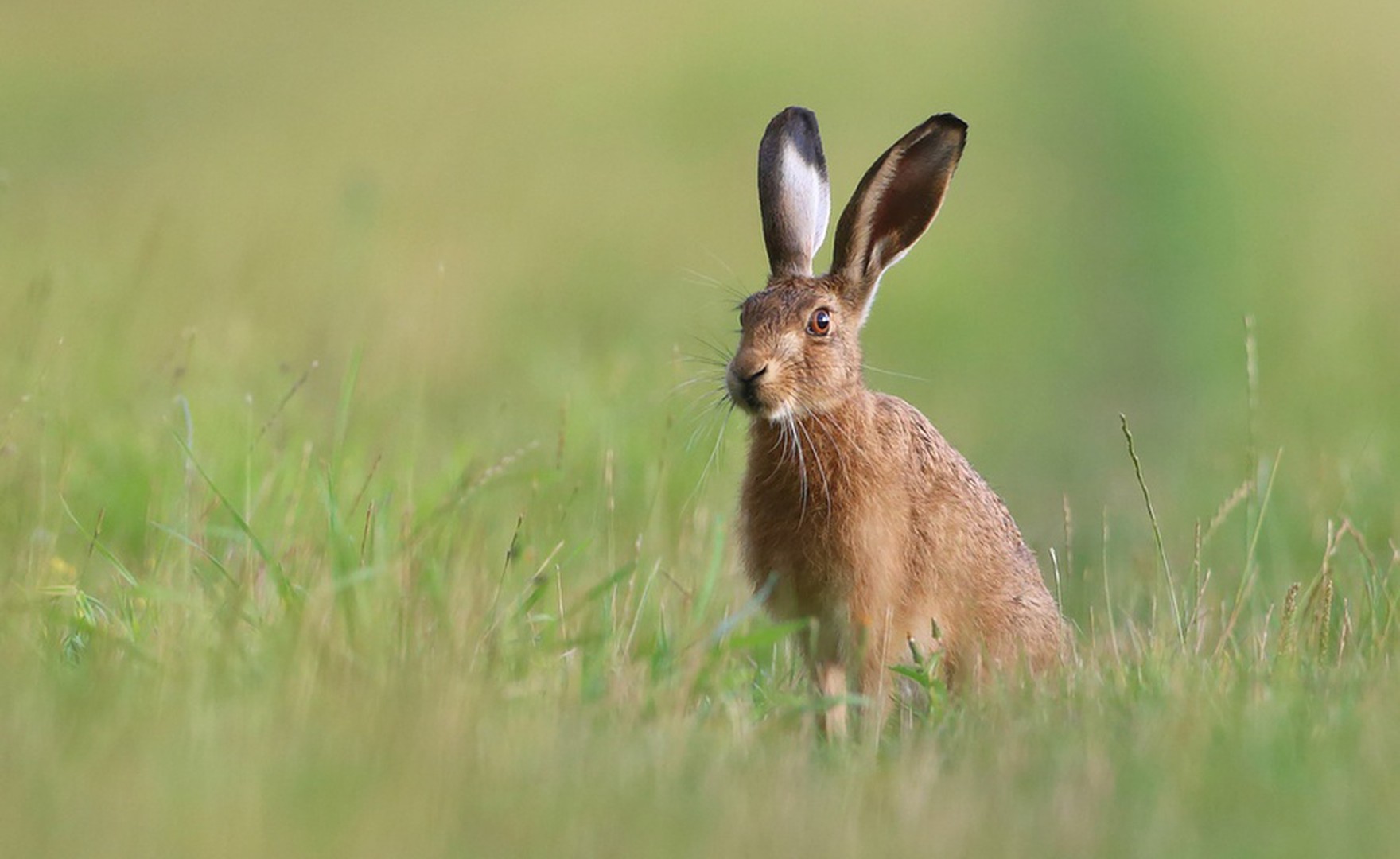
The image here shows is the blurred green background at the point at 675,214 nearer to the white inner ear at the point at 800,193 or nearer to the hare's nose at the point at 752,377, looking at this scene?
the white inner ear at the point at 800,193

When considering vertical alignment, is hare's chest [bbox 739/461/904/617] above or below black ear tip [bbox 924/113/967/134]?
below

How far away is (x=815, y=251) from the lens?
6867 mm

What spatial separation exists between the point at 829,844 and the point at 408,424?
5240 mm

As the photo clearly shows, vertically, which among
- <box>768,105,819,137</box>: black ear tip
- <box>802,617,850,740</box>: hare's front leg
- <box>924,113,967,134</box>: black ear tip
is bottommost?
<box>802,617,850,740</box>: hare's front leg

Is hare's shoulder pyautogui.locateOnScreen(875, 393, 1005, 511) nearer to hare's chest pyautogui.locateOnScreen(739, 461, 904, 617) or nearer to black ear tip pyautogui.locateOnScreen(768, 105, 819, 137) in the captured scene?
hare's chest pyautogui.locateOnScreen(739, 461, 904, 617)

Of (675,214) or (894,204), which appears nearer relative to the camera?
(894,204)

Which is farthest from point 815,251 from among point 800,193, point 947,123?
point 947,123

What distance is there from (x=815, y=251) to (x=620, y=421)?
1.83 m

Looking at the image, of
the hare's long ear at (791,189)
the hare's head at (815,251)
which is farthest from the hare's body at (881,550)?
the hare's long ear at (791,189)

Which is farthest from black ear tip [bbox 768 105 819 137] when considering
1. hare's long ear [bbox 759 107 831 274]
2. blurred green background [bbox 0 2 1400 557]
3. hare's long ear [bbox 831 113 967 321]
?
blurred green background [bbox 0 2 1400 557]

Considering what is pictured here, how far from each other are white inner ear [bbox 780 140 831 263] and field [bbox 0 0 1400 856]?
69 centimetres

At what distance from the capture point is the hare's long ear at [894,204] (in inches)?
250

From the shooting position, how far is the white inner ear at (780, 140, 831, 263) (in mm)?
6582

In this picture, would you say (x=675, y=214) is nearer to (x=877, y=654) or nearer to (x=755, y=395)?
(x=755, y=395)
